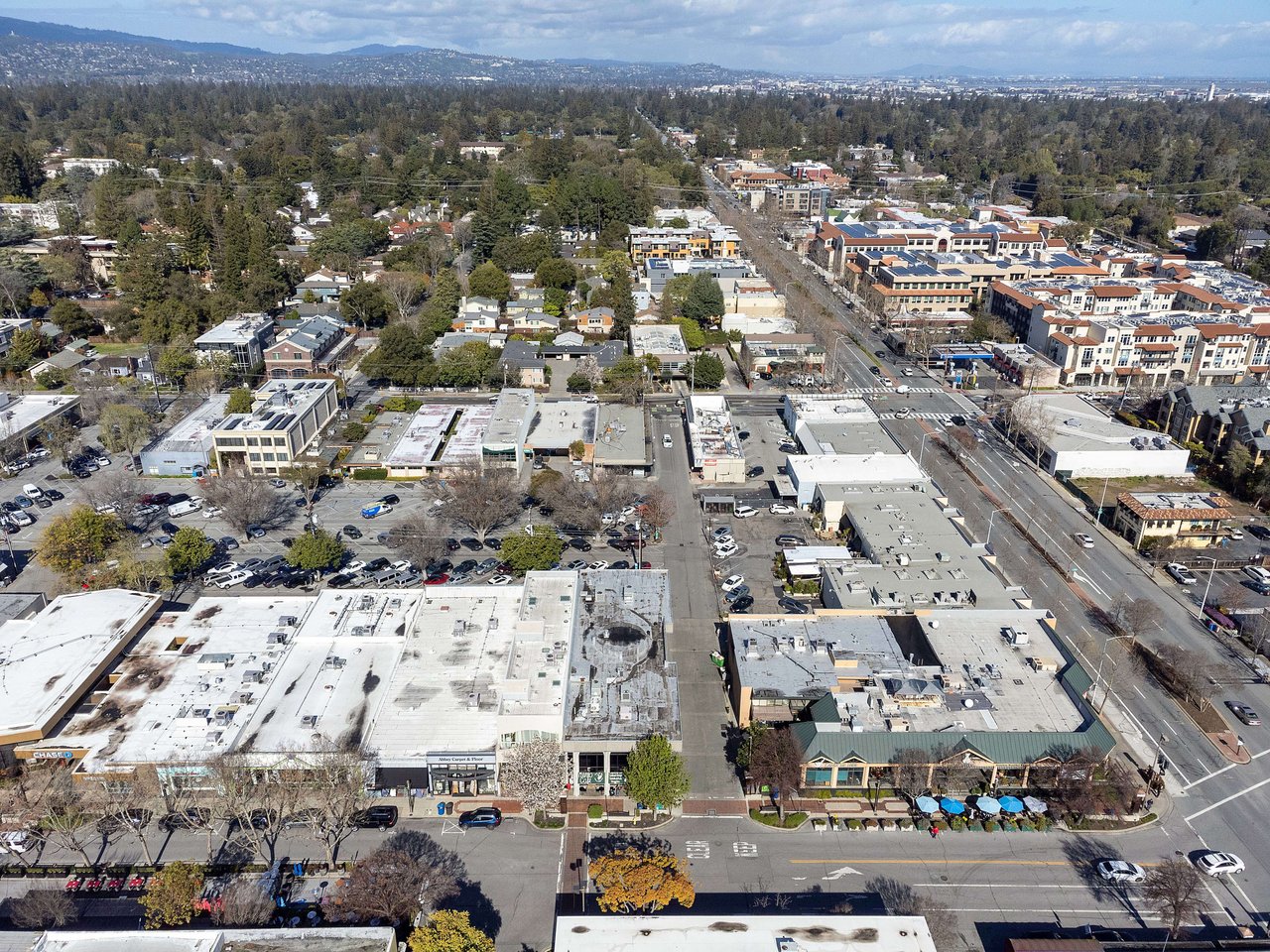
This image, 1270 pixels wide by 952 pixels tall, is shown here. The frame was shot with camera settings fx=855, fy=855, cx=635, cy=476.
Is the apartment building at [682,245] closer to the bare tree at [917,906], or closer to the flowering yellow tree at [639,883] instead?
the bare tree at [917,906]

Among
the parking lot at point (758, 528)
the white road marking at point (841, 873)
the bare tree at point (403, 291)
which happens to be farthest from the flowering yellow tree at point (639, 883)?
the bare tree at point (403, 291)

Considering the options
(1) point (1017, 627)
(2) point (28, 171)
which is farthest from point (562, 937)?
(2) point (28, 171)

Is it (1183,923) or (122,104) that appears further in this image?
(122,104)

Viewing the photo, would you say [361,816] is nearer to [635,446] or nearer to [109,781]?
[109,781]

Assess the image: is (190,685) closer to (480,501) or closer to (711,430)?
(480,501)

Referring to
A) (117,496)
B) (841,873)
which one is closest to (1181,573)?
(841,873)

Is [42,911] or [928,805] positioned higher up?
[928,805]
